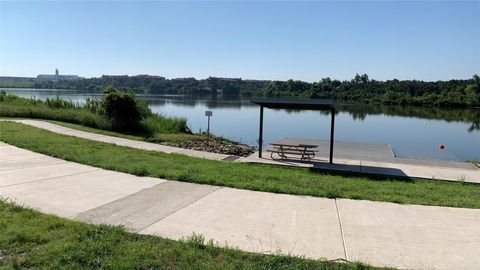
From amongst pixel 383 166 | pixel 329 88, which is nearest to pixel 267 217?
pixel 383 166

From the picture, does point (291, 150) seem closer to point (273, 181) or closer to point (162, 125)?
point (273, 181)

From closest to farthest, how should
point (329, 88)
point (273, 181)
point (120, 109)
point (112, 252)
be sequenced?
1. point (112, 252)
2. point (273, 181)
3. point (120, 109)
4. point (329, 88)

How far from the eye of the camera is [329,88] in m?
121

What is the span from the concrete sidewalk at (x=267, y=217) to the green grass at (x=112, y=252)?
1.02ft

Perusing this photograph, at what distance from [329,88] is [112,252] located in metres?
121

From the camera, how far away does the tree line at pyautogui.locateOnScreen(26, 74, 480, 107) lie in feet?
325

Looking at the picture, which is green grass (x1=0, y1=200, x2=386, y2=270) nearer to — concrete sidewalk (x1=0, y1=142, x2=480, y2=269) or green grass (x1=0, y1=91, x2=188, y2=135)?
concrete sidewalk (x1=0, y1=142, x2=480, y2=269)

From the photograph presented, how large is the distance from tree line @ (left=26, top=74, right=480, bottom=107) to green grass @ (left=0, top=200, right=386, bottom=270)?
86.7 metres

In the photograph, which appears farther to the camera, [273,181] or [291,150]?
[291,150]

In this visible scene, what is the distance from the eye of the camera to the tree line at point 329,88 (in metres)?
99.0

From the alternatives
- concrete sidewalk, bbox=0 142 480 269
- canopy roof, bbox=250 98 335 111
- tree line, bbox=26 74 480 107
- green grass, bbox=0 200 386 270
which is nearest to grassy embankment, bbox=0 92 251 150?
canopy roof, bbox=250 98 335 111

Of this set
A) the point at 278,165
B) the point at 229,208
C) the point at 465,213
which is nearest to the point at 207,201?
the point at 229,208

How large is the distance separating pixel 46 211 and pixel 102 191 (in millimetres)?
1427

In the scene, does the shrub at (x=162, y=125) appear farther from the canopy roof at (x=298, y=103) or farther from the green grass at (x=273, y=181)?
the green grass at (x=273, y=181)
